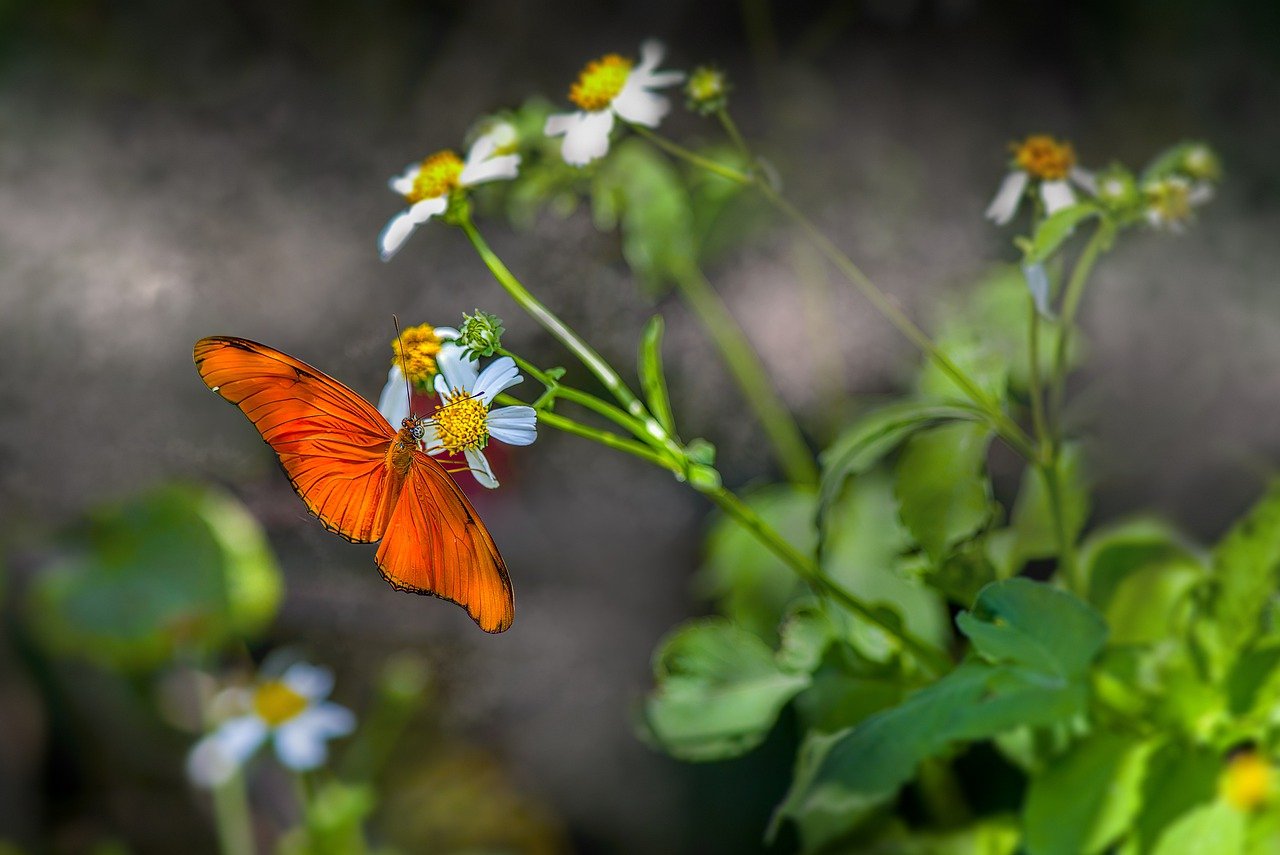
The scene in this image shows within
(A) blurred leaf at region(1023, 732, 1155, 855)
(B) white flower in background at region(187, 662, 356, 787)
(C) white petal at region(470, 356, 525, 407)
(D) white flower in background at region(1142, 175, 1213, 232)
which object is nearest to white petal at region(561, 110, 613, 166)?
(C) white petal at region(470, 356, 525, 407)

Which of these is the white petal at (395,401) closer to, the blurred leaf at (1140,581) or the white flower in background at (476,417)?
the white flower in background at (476,417)

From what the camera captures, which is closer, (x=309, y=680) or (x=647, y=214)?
(x=647, y=214)

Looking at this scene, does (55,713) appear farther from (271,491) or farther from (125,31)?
(125,31)

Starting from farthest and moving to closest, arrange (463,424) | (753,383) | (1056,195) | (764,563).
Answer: (753,383) < (764,563) < (1056,195) < (463,424)

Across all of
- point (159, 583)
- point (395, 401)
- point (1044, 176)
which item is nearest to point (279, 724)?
point (159, 583)

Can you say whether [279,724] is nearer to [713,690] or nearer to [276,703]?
[276,703]

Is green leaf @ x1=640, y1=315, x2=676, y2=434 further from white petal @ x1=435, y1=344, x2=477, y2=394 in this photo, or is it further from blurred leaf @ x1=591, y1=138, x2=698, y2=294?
blurred leaf @ x1=591, y1=138, x2=698, y2=294

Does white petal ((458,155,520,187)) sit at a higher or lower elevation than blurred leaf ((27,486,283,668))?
lower
